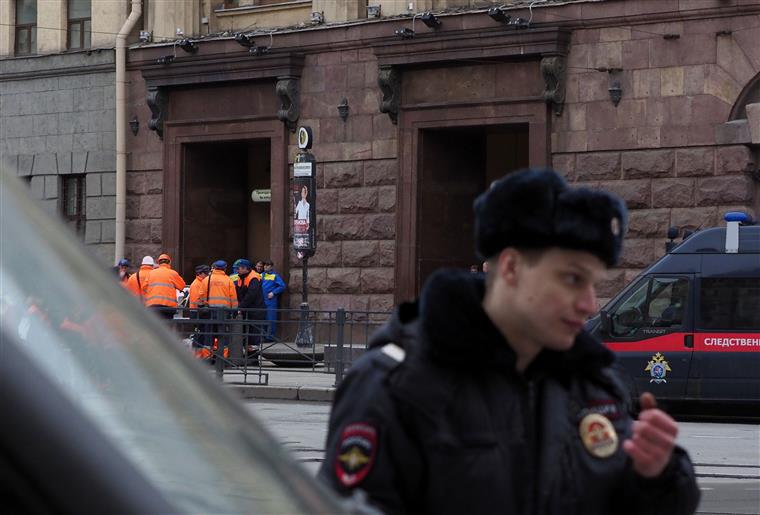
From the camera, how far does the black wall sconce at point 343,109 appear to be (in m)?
26.0

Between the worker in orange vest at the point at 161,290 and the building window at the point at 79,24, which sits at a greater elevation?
the building window at the point at 79,24

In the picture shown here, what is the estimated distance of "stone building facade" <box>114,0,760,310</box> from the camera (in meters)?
22.3

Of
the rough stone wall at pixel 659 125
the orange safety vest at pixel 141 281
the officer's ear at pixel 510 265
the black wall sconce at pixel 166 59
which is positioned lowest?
the orange safety vest at pixel 141 281

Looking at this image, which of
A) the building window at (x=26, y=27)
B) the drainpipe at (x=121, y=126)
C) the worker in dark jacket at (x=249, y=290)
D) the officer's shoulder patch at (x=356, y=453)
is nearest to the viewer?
the officer's shoulder patch at (x=356, y=453)

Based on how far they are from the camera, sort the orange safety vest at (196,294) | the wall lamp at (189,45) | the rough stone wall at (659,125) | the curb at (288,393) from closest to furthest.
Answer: the curb at (288,393)
the rough stone wall at (659,125)
the orange safety vest at (196,294)
the wall lamp at (189,45)

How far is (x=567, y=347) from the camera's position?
2824 millimetres

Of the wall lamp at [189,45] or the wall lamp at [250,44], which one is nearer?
the wall lamp at [250,44]

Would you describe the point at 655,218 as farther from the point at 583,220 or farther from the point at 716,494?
the point at 583,220

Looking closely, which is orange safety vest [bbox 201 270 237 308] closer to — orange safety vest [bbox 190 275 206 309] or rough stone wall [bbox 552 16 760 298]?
orange safety vest [bbox 190 275 206 309]

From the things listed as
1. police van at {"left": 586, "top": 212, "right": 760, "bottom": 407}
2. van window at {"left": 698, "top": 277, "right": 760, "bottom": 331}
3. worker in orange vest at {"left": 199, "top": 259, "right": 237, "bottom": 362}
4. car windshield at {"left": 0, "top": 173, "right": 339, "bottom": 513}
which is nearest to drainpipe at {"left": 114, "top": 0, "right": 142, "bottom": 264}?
worker in orange vest at {"left": 199, "top": 259, "right": 237, "bottom": 362}

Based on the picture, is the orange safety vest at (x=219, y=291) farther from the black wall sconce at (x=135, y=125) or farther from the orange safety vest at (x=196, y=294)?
the black wall sconce at (x=135, y=125)

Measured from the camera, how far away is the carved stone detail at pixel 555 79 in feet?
77.0

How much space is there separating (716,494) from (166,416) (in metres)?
10.1

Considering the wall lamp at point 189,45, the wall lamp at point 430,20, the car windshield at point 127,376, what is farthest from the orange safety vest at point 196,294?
the car windshield at point 127,376
